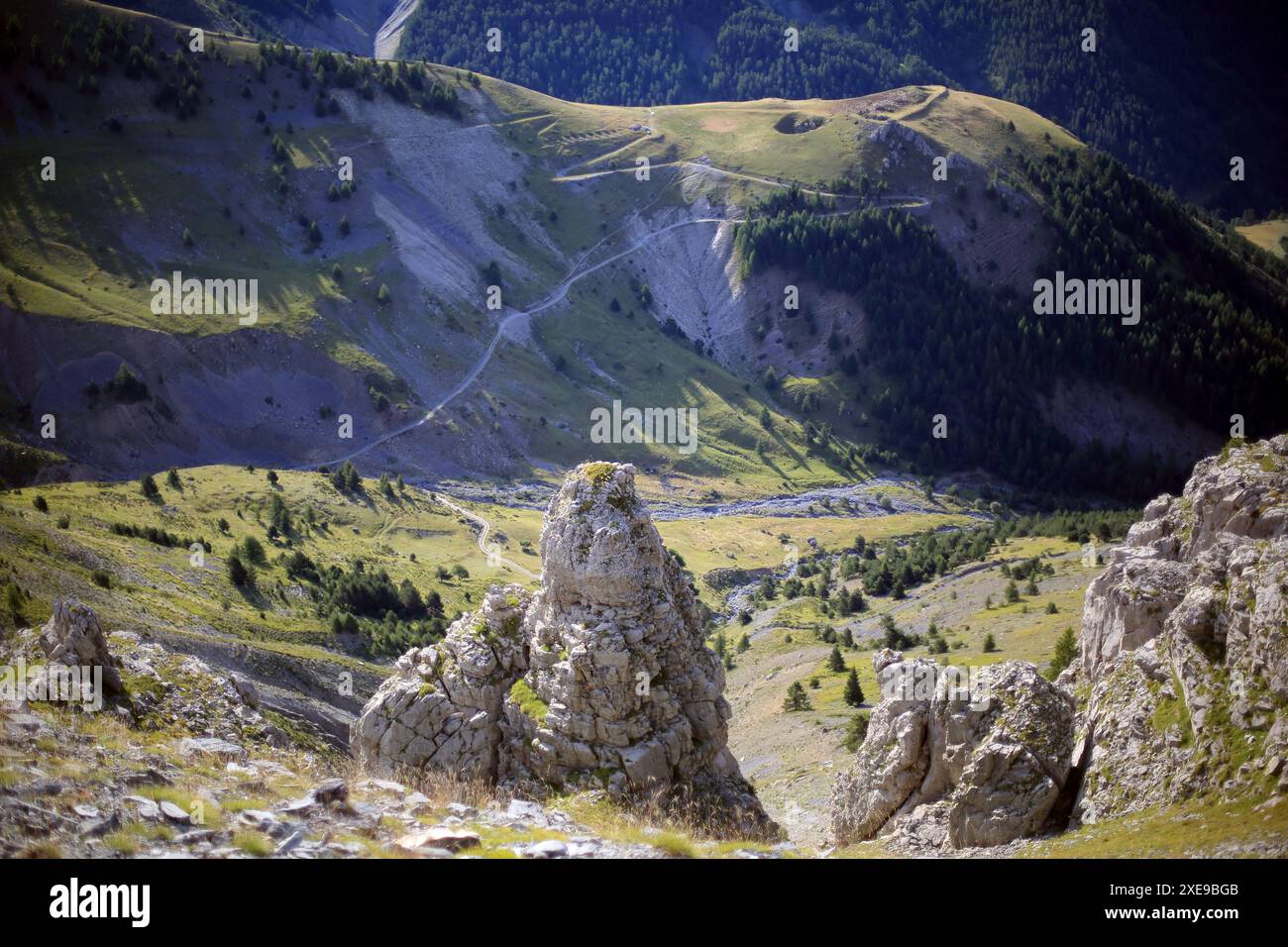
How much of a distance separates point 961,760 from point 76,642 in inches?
1047

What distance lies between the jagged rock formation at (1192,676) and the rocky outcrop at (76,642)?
92.0 feet

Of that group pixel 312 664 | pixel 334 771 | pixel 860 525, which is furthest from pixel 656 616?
pixel 860 525

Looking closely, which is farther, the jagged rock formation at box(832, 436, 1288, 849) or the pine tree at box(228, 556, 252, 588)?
the pine tree at box(228, 556, 252, 588)

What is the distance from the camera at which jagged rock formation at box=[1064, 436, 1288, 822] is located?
972 inches

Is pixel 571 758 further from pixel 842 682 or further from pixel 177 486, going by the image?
pixel 177 486

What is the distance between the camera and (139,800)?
70.0 ft

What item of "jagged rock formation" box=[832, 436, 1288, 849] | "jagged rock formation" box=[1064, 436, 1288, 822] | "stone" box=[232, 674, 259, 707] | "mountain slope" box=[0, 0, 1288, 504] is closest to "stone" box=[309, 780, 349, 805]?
"jagged rock formation" box=[832, 436, 1288, 849]

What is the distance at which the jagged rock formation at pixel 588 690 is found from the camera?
108 feet

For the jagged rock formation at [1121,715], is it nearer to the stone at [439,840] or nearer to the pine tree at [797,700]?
the stone at [439,840]

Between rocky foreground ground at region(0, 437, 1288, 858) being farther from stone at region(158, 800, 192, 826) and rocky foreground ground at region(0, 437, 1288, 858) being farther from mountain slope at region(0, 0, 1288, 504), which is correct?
mountain slope at region(0, 0, 1288, 504)

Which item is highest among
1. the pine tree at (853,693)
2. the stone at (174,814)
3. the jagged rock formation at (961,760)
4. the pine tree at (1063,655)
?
the stone at (174,814)

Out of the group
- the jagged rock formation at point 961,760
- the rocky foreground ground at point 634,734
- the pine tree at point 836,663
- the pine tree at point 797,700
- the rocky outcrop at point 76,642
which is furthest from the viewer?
the pine tree at point 836,663

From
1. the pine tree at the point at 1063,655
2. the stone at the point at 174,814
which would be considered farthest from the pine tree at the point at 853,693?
the stone at the point at 174,814

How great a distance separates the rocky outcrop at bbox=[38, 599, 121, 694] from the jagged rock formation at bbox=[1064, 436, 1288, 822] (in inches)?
1104
